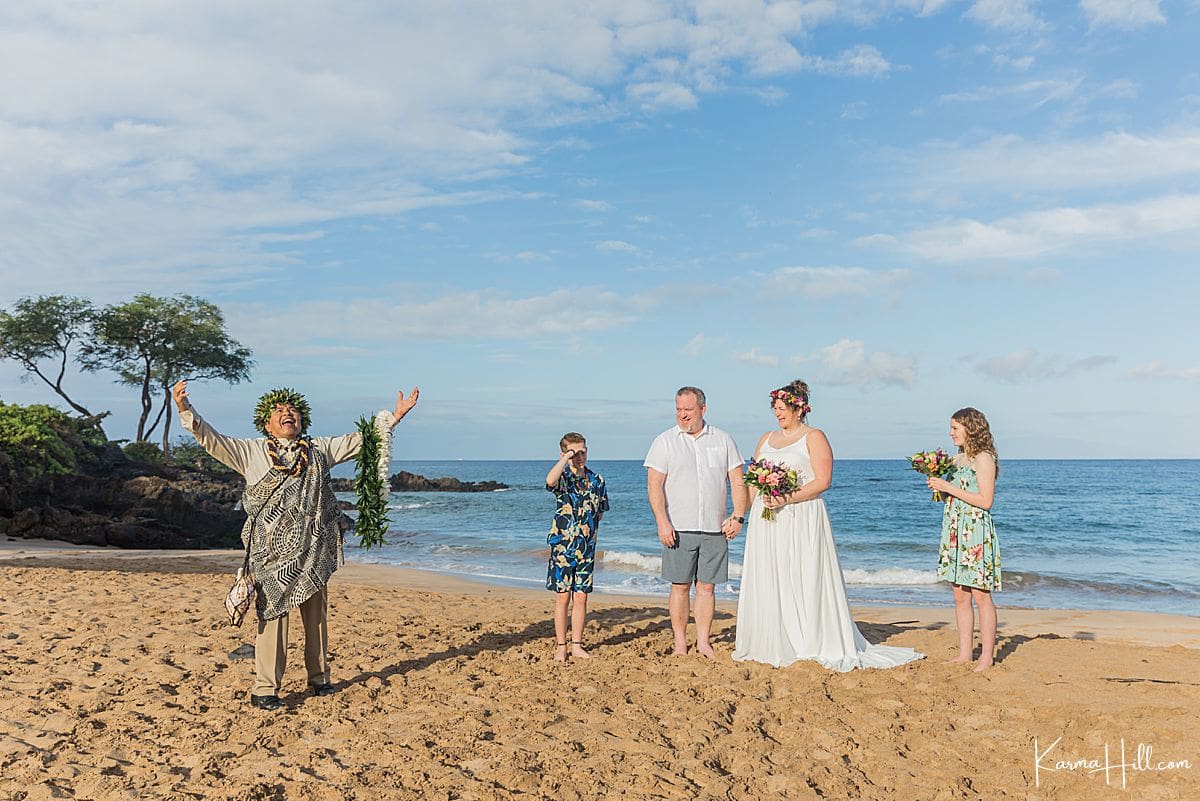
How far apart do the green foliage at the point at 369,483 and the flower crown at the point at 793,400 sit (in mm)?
2911

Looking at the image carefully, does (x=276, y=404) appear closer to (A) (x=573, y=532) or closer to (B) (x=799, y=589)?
(A) (x=573, y=532)

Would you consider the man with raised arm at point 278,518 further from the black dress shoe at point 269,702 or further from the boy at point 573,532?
the boy at point 573,532

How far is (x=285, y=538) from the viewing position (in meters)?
5.15

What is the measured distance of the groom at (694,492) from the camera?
6324 mm

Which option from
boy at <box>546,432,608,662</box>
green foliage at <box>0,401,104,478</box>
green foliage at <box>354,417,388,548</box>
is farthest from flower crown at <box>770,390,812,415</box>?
green foliage at <box>0,401,104,478</box>

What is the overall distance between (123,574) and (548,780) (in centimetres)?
1015

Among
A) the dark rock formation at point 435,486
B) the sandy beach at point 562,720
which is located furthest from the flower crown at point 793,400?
the dark rock formation at point 435,486

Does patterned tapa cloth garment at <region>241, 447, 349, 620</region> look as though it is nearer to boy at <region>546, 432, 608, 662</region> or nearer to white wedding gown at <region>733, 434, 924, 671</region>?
boy at <region>546, 432, 608, 662</region>

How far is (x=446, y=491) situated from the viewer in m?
63.8

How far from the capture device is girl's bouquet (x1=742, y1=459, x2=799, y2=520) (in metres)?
6.09

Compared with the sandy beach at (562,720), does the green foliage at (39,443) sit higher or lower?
higher

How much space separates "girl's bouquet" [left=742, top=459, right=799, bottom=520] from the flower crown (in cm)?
45

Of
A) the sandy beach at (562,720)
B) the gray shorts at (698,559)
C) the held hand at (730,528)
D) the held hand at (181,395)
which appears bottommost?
the sandy beach at (562,720)

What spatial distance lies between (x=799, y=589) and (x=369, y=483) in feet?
10.8
